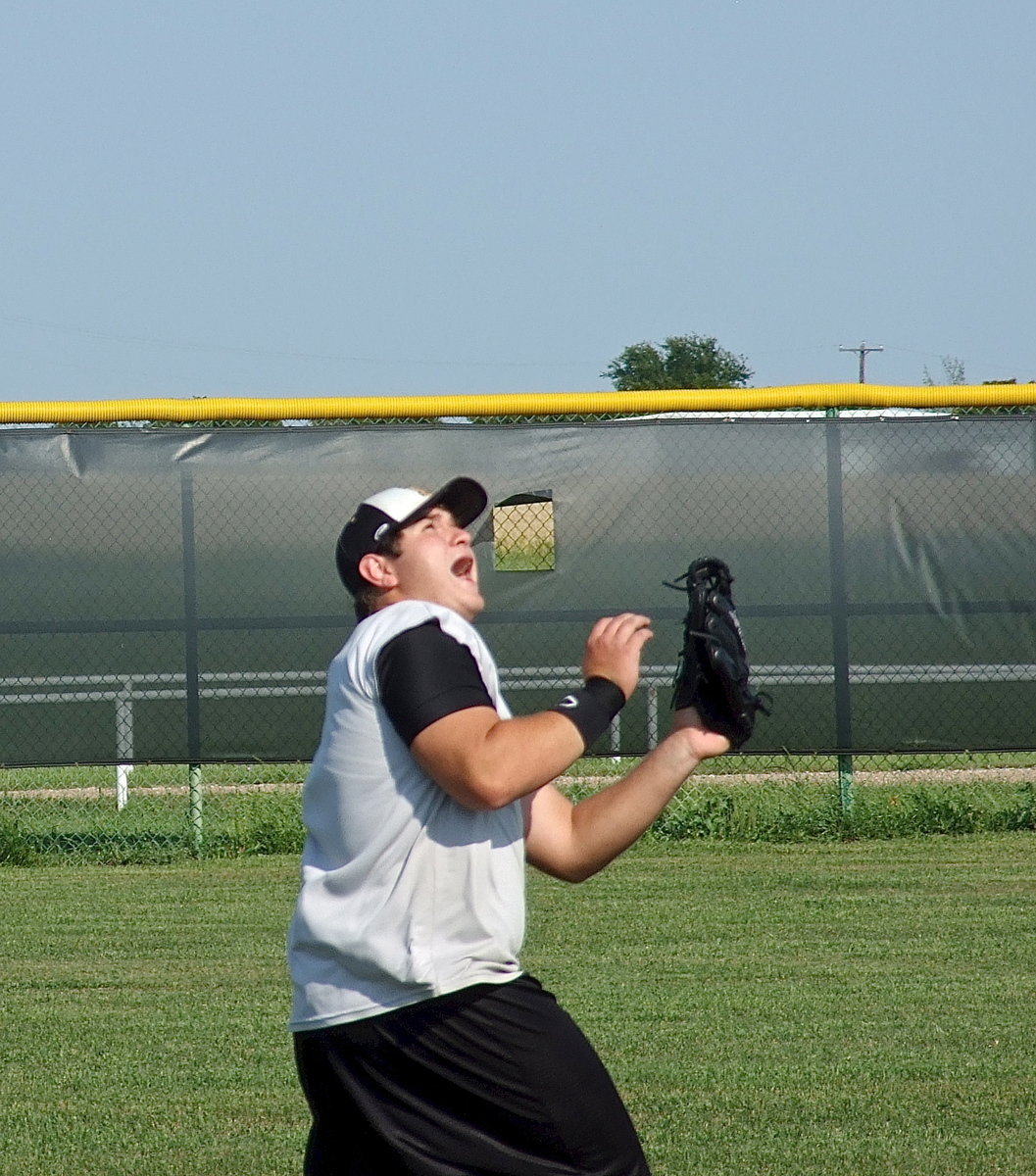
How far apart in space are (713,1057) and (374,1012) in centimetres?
278

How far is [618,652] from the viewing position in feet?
9.06

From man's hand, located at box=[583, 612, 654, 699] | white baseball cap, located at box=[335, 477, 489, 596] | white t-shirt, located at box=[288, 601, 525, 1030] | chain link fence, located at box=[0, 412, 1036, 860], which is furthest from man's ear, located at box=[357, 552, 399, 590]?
chain link fence, located at box=[0, 412, 1036, 860]

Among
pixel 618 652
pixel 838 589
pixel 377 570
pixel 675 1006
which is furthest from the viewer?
pixel 838 589

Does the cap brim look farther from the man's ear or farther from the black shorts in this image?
the black shorts

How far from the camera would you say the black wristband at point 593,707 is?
2582 mm

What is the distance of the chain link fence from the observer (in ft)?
28.6

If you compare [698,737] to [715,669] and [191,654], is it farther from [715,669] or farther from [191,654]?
[191,654]

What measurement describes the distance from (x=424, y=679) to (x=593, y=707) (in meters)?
0.30

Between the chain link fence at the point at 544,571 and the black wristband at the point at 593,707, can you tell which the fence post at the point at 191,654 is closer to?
the chain link fence at the point at 544,571

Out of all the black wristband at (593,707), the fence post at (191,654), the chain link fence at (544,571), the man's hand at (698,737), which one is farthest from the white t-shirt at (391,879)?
the fence post at (191,654)

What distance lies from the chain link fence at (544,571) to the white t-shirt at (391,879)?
5.99 meters

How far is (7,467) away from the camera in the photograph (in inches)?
348

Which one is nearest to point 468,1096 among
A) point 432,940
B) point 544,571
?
point 432,940

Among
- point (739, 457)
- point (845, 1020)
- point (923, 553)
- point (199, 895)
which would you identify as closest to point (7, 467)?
point (199, 895)
